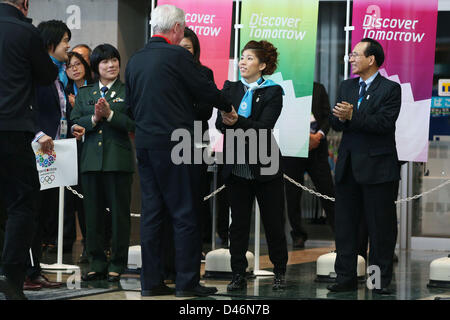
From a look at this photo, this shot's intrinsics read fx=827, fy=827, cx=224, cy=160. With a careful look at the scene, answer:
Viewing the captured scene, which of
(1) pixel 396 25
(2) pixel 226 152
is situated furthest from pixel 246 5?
(2) pixel 226 152

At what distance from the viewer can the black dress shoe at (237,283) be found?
18.7ft

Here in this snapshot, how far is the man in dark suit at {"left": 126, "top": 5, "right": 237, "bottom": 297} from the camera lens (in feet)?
16.8

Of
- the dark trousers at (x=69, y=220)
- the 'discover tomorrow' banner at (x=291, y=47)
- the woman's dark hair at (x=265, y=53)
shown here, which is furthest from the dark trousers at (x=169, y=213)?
the dark trousers at (x=69, y=220)

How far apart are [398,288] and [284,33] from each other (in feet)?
7.75

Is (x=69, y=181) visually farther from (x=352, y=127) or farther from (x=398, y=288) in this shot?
(x=398, y=288)

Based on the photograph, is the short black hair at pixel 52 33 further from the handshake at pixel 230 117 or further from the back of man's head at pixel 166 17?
the handshake at pixel 230 117

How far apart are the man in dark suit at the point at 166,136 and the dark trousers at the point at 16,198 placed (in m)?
0.77

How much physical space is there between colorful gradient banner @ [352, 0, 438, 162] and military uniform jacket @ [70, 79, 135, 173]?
2.12 metres

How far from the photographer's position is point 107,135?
6.04 meters

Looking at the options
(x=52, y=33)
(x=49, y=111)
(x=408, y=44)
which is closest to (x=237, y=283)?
(x=49, y=111)

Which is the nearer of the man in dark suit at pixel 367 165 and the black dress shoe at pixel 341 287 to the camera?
the man in dark suit at pixel 367 165

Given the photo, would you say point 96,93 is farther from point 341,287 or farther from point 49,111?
point 341,287

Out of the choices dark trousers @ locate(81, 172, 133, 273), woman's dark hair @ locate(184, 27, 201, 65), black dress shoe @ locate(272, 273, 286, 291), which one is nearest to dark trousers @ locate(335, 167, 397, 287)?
black dress shoe @ locate(272, 273, 286, 291)
